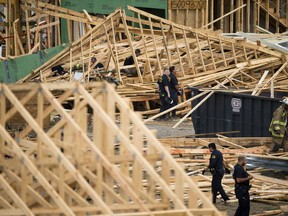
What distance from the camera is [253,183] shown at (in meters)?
24.2

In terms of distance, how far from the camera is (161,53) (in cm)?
3556

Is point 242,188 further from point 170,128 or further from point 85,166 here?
point 170,128

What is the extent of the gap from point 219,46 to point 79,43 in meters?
4.55

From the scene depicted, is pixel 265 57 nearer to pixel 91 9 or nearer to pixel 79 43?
pixel 79 43

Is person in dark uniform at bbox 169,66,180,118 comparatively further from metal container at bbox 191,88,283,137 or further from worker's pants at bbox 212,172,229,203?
worker's pants at bbox 212,172,229,203

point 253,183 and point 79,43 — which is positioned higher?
point 79,43

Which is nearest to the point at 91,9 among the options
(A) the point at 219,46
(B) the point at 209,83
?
(A) the point at 219,46

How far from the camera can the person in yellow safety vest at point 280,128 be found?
83.4ft

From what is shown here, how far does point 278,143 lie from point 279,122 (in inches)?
21.6

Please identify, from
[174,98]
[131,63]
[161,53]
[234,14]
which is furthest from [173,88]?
[234,14]

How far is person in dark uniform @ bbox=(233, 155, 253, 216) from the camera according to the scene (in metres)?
21.6

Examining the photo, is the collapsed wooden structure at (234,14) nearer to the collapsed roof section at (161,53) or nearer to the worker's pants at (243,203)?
the collapsed roof section at (161,53)

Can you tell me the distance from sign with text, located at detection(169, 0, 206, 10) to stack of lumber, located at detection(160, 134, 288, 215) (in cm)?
1802

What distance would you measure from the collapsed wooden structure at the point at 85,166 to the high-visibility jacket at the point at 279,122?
7551 mm
